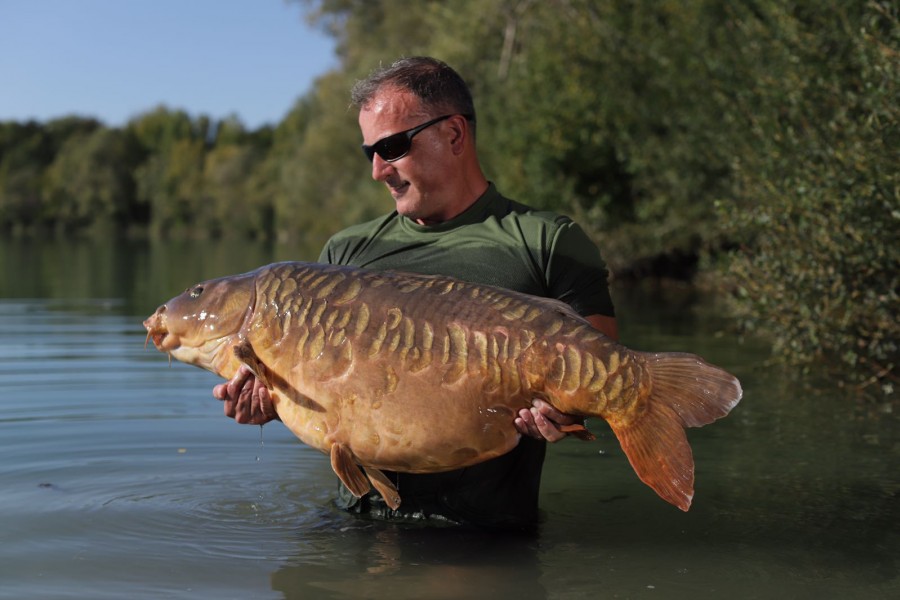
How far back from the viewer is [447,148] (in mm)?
4395

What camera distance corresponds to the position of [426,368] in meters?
3.78

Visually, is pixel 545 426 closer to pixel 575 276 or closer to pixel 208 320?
pixel 575 276

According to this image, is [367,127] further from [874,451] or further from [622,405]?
[874,451]

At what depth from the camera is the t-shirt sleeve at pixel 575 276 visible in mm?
4270

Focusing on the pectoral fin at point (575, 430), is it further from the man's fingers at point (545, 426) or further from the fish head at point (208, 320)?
the fish head at point (208, 320)

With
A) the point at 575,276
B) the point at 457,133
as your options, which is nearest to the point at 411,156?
the point at 457,133

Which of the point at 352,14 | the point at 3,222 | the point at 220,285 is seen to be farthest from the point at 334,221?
the point at 3,222

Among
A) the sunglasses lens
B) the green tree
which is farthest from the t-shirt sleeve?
the green tree

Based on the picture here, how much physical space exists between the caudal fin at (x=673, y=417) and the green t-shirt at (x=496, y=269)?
71 cm

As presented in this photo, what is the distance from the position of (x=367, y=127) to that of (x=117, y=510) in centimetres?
215

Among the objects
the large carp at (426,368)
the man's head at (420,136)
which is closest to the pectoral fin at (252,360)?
the large carp at (426,368)

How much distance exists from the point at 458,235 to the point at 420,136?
40 cm

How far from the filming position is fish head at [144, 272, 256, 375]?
3986 mm

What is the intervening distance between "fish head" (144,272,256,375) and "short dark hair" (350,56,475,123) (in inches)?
35.9
